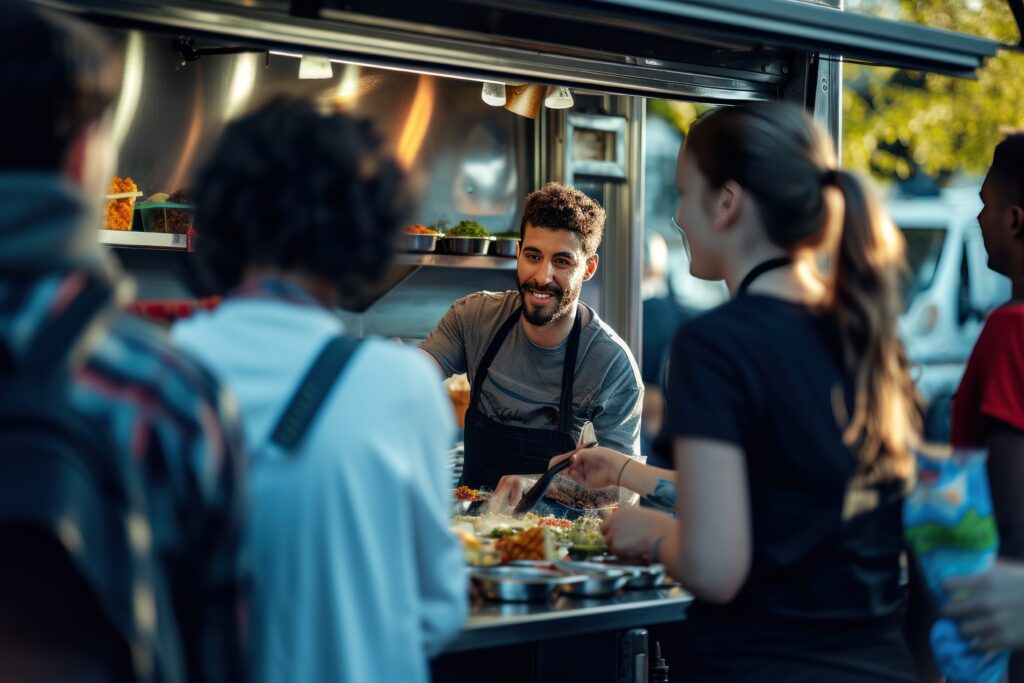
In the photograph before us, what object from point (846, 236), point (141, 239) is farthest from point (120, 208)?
point (846, 236)

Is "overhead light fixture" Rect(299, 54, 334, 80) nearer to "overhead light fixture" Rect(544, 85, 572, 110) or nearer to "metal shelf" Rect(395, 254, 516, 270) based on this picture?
"overhead light fixture" Rect(544, 85, 572, 110)

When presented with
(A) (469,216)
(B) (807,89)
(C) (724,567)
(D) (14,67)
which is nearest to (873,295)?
(C) (724,567)

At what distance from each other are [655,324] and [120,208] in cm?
717

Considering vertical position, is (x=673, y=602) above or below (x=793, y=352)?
below

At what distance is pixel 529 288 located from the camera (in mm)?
4152

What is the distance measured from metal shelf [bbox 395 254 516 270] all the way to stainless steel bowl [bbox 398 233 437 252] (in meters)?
0.03

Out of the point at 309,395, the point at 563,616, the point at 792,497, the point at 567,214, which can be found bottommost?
the point at 563,616

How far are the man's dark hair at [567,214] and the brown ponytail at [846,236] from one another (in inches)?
83.1

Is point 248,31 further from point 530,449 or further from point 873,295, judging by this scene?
point 530,449

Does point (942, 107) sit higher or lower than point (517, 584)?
higher

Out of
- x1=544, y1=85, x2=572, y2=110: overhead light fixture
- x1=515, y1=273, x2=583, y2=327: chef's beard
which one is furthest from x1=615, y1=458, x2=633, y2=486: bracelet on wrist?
x1=544, y1=85, x2=572, y2=110: overhead light fixture

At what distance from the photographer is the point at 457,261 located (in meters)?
5.00

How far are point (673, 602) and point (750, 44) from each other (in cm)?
166

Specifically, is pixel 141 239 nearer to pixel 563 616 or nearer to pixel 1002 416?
pixel 563 616
